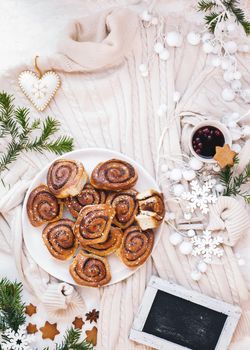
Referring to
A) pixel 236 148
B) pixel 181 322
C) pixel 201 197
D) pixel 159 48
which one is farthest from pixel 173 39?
pixel 181 322

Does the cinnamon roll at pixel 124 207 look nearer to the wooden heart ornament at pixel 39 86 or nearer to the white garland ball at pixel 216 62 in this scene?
the wooden heart ornament at pixel 39 86

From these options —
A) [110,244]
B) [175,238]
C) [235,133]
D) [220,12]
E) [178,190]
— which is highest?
[220,12]

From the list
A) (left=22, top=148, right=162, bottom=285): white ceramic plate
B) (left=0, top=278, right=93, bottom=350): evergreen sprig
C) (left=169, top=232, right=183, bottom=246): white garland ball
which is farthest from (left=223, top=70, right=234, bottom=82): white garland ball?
(left=0, top=278, right=93, bottom=350): evergreen sprig

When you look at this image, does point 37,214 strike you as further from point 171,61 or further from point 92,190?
point 171,61

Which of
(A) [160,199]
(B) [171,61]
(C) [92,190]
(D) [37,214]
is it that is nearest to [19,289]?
(D) [37,214]

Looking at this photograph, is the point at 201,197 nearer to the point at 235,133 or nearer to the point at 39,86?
the point at 235,133

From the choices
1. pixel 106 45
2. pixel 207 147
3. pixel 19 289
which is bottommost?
pixel 19 289

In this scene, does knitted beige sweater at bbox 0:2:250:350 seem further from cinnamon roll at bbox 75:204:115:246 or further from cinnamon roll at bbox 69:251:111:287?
cinnamon roll at bbox 75:204:115:246
